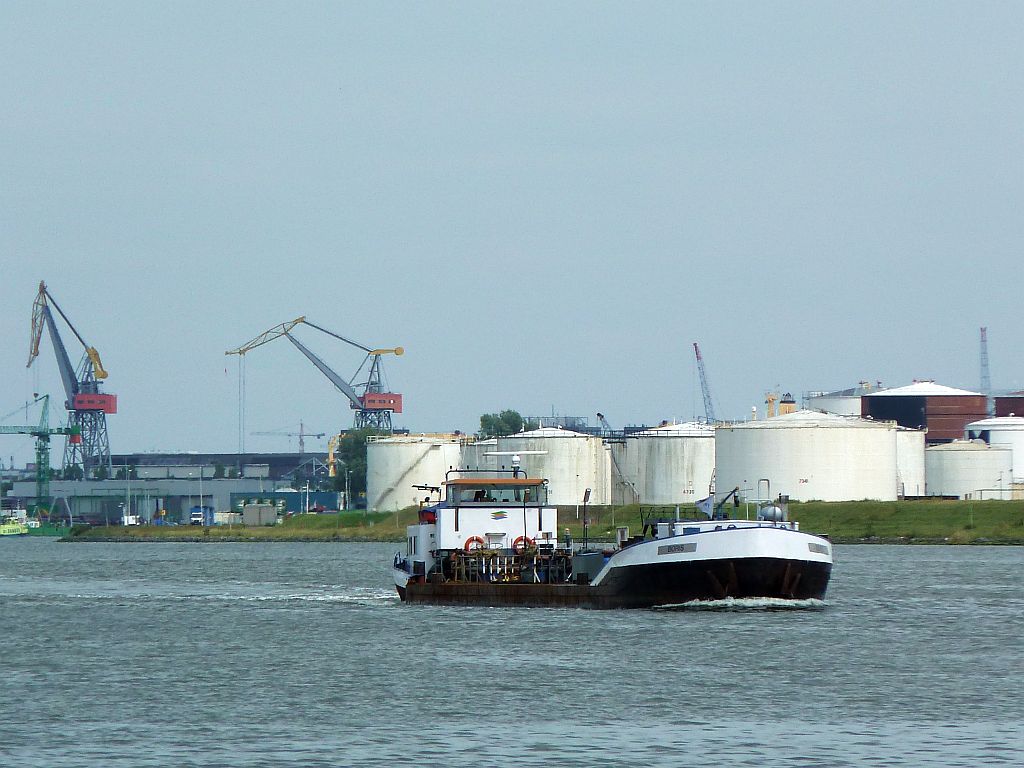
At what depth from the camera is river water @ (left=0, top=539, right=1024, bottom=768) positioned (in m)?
34.5

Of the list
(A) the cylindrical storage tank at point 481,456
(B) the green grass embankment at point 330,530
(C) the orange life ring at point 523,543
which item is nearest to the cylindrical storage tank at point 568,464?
(A) the cylindrical storage tank at point 481,456

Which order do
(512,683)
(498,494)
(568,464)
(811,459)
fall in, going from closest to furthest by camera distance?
(512,683), (498,494), (811,459), (568,464)

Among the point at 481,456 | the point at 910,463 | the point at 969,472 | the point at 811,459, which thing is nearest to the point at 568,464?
the point at 481,456

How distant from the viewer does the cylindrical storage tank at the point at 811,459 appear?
148375 mm

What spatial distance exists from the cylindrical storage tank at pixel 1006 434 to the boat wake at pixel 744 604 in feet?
425

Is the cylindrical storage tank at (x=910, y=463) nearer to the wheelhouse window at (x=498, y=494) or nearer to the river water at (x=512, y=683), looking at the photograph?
the river water at (x=512, y=683)

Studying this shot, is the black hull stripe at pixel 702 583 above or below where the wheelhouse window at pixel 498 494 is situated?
below

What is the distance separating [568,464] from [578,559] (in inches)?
4136

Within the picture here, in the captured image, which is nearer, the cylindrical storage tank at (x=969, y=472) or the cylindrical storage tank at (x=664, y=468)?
Answer: the cylindrical storage tank at (x=969, y=472)

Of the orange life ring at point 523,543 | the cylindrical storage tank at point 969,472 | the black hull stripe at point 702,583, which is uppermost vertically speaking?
the cylindrical storage tank at point 969,472

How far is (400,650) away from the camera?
52.7 m

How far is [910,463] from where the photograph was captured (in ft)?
545

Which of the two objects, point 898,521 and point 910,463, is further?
point 910,463

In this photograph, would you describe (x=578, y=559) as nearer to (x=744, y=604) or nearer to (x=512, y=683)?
(x=744, y=604)
